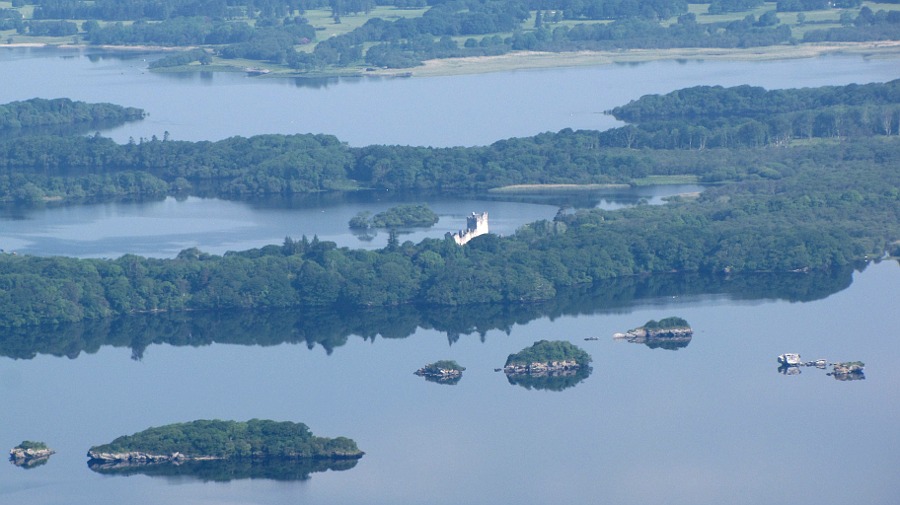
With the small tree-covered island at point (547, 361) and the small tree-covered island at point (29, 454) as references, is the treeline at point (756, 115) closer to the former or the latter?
the small tree-covered island at point (547, 361)

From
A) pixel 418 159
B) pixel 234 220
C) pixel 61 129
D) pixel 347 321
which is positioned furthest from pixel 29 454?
pixel 61 129

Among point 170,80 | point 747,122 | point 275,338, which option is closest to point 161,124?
point 170,80

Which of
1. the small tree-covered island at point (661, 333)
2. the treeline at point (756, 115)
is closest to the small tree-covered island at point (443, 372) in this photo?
the small tree-covered island at point (661, 333)

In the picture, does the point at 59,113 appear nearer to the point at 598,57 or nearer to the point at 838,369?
the point at 598,57

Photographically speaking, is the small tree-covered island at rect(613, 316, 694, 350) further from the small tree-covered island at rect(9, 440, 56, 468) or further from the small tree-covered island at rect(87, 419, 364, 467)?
the small tree-covered island at rect(9, 440, 56, 468)

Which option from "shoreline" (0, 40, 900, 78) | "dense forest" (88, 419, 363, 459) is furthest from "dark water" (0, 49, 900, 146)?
"dense forest" (88, 419, 363, 459)

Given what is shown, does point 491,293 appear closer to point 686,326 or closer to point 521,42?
point 686,326
